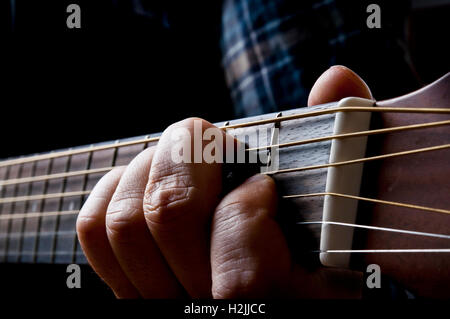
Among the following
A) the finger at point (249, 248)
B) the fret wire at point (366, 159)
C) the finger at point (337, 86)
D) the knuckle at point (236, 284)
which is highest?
the finger at point (337, 86)

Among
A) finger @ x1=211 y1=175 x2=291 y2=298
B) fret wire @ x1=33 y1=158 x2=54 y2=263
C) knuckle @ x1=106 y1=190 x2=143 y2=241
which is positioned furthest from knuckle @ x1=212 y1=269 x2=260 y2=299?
fret wire @ x1=33 y1=158 x2=54 y2=263

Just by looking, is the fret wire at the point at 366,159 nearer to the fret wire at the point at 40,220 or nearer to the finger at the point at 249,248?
the finger at the point at 249,248

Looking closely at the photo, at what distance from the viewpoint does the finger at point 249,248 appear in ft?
1.14

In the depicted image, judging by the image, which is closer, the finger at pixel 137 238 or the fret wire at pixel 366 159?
the fret wire at pixel 366 159

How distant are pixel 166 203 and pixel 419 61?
1.05 metres

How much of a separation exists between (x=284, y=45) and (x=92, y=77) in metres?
0.46

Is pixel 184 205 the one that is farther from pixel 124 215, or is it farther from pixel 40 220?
pixel 40 220

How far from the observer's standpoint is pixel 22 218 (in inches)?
30.0

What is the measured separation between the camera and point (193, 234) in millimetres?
388

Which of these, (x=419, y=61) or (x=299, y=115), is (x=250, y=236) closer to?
(x=299, y=115)

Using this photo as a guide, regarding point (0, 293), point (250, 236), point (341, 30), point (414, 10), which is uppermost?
point (414, 10)

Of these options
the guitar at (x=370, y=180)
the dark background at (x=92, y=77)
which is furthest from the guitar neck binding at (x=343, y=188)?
the dark background at (x=92, y=77)

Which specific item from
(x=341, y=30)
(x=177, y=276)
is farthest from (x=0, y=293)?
(x=341, y=30)

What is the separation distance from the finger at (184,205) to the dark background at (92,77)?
0.64 metres
